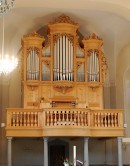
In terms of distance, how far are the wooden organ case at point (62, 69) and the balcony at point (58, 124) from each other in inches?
58.3

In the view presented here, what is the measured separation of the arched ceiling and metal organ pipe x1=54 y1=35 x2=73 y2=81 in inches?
50.0

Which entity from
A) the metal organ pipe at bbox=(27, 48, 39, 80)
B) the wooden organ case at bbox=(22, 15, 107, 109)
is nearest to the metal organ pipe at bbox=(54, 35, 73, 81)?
the wooden organ case at bbox=(22, 15, 107, 109)

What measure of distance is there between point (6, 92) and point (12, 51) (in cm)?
195

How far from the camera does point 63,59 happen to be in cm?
2045

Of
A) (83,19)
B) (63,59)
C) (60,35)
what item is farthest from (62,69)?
(83,19)

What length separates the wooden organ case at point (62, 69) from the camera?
20172mm

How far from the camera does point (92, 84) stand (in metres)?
20.4

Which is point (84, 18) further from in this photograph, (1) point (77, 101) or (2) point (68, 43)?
(1) point (77, 101)

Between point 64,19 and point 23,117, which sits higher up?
point 64,19

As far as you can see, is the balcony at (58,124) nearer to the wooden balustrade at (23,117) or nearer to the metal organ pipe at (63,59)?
the wooden balustrade at (23,117)

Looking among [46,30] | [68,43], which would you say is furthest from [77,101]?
[46,30]

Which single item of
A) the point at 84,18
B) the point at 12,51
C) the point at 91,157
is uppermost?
the point at 84,18

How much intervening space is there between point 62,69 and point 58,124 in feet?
10.3

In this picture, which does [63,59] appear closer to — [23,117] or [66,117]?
[66,117]
